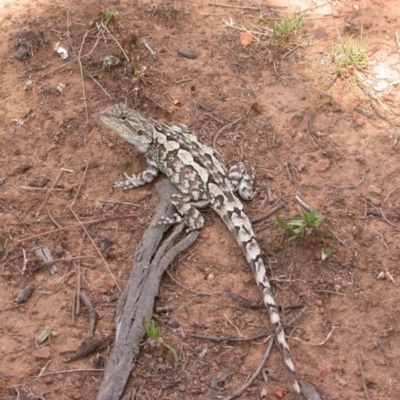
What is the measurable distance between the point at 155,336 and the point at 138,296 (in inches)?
19.9

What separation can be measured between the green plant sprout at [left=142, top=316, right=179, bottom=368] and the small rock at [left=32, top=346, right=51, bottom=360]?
2.80 ft

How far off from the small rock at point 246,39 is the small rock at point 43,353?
460cm

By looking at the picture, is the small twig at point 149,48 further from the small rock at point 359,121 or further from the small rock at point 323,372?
the small rock at point 323,372

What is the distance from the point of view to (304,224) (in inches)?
203

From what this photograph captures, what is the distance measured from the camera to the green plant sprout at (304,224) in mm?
5062

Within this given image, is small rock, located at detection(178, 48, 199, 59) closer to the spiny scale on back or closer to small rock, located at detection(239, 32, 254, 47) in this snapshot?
small rock, located at detection(239, 32, 254, 47)

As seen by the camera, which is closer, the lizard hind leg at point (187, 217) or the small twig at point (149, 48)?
the lizard hind leg at point (187, 217)

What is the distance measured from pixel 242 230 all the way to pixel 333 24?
3641 millimetres

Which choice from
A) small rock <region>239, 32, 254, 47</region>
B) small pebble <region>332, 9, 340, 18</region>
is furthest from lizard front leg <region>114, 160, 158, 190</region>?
small pebble <region>332, 9, 340, 18</region>

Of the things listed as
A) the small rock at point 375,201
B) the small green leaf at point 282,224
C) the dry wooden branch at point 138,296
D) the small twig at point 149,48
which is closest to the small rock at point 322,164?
the small rock at point 375,201

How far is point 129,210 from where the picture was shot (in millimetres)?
5898

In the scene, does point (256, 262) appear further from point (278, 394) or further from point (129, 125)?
point (129, 125)

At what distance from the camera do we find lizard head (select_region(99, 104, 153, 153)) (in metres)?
6.28

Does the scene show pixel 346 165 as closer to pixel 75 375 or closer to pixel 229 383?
pixel 229 383
